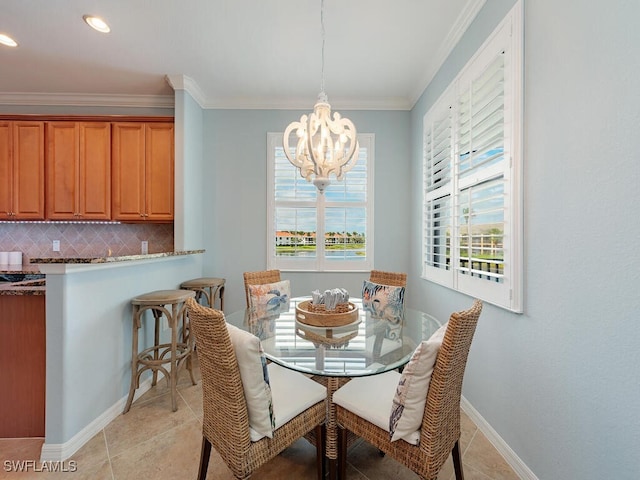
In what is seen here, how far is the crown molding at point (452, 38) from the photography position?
1961 millimetres

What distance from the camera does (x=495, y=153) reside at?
1.75 metres

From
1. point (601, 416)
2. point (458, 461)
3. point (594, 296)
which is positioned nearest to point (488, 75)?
point (594, 296)

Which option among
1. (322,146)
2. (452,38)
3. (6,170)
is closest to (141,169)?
(6,170)

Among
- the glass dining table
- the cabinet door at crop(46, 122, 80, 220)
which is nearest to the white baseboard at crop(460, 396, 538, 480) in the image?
the glass dining table

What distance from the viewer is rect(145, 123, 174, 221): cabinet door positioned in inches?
124

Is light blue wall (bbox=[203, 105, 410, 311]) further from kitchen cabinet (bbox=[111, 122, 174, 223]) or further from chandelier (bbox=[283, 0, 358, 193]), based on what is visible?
chandelier (bbox=[283, 0, 358, 193])

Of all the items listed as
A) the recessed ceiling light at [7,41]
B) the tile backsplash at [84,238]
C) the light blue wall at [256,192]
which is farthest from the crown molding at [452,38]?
the recessed ceiling light at [7,41]

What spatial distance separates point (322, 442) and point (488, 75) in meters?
2.40

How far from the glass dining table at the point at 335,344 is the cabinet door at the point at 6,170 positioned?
3192 mm

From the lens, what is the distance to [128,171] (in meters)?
3.15

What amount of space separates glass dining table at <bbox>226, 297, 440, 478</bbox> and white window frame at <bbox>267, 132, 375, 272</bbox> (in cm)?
144

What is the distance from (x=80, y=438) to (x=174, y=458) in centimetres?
63

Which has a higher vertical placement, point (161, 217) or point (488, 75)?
point (488, 75)

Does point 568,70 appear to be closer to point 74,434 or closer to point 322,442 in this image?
point 322,442
